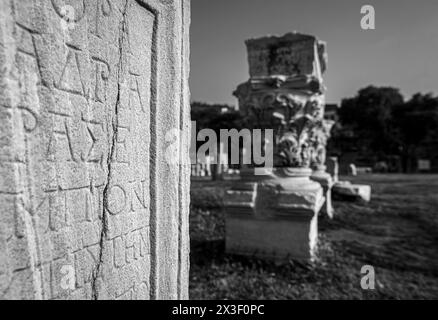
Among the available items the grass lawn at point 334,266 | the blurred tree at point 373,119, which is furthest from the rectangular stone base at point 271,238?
the blurred tree at point 373,119

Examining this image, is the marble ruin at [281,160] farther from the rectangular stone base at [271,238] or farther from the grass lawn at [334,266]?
the grass lawn at [334,266]

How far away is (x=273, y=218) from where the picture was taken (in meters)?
3.99

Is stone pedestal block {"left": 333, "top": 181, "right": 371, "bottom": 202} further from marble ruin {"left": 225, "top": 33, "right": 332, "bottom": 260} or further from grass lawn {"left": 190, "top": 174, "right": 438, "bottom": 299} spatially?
marble ruin {"left": 225, "top": 33, "right": 332, "bottom": 260}

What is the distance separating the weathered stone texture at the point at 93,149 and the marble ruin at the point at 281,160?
2266mm

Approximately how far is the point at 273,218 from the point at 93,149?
305 cm

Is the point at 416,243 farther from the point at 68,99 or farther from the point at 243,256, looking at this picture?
the point at 68,99

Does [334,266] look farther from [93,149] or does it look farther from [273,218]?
[93,149]

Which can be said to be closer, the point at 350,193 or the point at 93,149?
the point at 93,149

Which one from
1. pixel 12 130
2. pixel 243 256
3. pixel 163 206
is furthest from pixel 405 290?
pixel 12 130

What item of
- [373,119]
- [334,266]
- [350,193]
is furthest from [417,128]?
[334,266]

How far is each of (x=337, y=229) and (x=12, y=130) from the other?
558cm

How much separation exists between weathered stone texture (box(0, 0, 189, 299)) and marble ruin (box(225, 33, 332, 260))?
2266 mm

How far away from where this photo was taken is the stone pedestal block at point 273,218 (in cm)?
387

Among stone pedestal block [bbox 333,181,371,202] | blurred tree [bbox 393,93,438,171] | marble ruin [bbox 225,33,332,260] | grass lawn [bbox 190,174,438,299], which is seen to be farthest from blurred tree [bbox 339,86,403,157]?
marble ruin [bbox 225,33,332,260]
